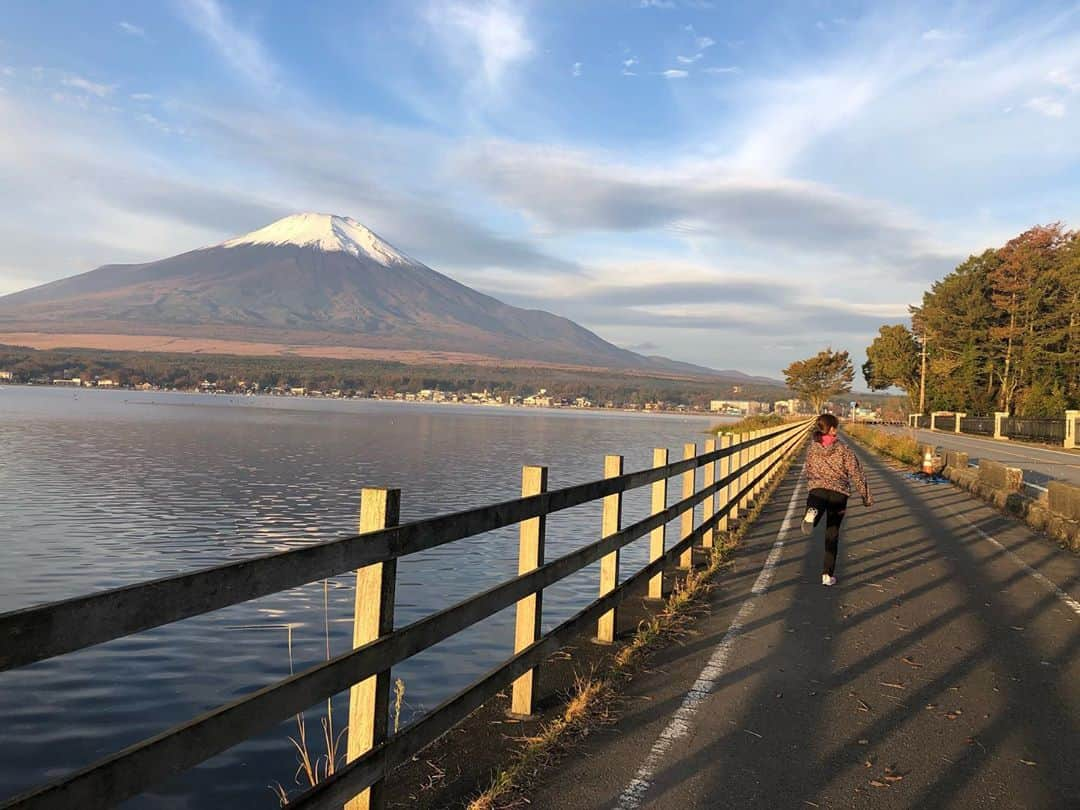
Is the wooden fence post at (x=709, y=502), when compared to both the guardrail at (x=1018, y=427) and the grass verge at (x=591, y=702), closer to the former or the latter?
the grass verge at (x=591, y=702)

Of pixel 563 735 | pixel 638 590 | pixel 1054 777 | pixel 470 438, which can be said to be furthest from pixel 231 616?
pixel 470 438

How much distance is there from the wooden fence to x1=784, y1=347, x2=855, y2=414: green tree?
Answer: 9224cm

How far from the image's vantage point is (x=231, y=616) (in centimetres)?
1128

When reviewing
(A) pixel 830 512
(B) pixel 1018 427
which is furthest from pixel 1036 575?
(B) pixel 1018 427

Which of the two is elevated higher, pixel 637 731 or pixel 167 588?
pixel 167 588

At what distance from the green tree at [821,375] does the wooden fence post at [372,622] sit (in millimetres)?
95134

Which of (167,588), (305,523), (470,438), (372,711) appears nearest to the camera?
(167,588)

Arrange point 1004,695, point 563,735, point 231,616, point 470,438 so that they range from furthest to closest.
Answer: point 470,438
point 231,616
point 1004,695
point 563,735

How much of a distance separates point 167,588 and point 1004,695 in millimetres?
5767

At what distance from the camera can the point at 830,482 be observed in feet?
33.6

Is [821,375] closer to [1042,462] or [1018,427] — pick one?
[1018,427]

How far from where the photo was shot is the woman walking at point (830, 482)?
10.0 meters

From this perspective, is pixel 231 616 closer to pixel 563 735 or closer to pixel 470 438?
pixel 563 735

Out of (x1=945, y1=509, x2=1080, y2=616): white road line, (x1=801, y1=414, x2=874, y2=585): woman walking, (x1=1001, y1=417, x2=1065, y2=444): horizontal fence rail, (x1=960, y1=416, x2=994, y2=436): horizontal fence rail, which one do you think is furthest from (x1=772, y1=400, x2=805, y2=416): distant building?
(x1=801, y1=414, x2=874, y2=585): woman walking
